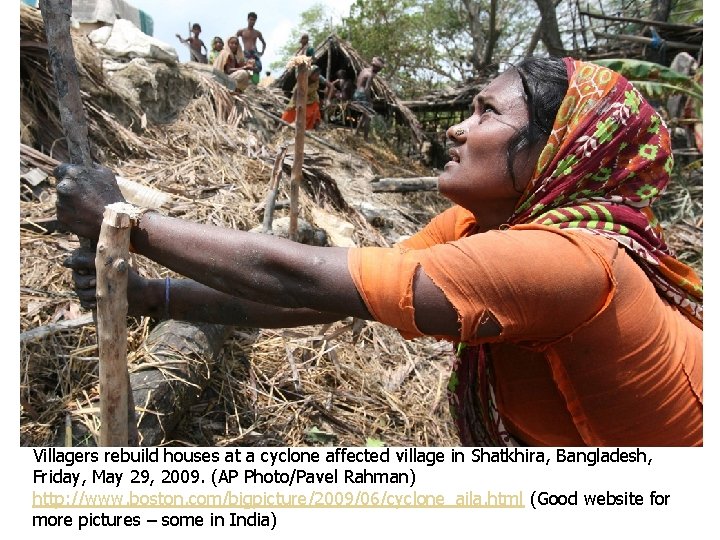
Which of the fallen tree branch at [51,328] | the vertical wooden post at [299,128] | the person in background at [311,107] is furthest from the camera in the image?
the person in background at [311,107]

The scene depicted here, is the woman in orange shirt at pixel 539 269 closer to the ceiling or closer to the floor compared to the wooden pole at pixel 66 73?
closer to the floor

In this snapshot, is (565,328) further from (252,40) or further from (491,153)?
(252,40)

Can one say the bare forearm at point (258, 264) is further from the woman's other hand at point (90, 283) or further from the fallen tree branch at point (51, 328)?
the fallen tree branch at point (51, 328)

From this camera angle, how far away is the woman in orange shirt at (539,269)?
1.26 m

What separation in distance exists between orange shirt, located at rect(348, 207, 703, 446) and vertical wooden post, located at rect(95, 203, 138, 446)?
1.92 feet

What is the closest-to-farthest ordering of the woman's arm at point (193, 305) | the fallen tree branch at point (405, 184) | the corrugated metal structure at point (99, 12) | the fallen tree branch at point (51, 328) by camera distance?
the woman's arm at point (193, 305) → the fallen tree branch at point (51, 328) → the fallen tree branch at point (405, 184) → the corrugated metal structure at point (99, 12)

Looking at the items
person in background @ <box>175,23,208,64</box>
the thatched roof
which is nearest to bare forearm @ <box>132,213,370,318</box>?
the thatched roof

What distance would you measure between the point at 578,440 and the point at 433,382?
2.63m

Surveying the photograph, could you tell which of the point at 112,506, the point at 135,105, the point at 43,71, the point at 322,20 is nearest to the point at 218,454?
the point at 112,506

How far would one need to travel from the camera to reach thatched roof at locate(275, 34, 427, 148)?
12.6m

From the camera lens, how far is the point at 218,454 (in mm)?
1605

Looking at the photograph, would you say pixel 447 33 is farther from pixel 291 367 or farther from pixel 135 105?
pixel 291 367

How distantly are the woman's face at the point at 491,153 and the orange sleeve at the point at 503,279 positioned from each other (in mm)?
285

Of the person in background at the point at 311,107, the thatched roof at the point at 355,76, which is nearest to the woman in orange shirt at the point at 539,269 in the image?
the person in background at the point at 311,107
